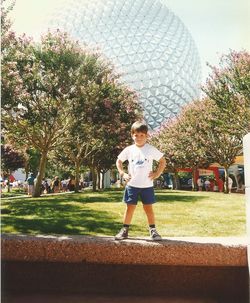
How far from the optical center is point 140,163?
4348 mm

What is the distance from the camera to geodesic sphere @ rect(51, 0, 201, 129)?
49594 millimetres

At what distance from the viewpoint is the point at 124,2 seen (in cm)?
5162

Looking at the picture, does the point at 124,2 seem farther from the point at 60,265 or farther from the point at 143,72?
the point at 60,265

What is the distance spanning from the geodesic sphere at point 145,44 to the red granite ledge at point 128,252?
44.8 meters

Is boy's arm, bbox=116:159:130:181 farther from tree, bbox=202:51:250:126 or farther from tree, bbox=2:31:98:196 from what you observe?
tree, bbox=202:51:250:126

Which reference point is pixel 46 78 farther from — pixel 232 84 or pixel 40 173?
pixel 232 84

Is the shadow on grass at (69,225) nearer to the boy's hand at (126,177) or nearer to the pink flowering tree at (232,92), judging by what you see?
the boy's hand at (126,177)

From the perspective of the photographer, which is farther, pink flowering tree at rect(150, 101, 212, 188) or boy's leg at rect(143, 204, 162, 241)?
pink flowering tree at rect(150, 101, 212, 188)

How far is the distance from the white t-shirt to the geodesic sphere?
44.0 metres

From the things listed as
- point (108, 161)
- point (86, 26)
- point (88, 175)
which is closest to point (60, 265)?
point (108, 161)

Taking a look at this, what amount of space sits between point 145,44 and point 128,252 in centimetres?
5070

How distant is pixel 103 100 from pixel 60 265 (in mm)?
16201

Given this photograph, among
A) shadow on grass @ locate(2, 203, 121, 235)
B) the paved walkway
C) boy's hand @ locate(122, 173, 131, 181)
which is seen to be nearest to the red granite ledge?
the paved walkway

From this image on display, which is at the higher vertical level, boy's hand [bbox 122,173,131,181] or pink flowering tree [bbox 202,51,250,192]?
pink flowering tree [bbox 202,51,250,192]
